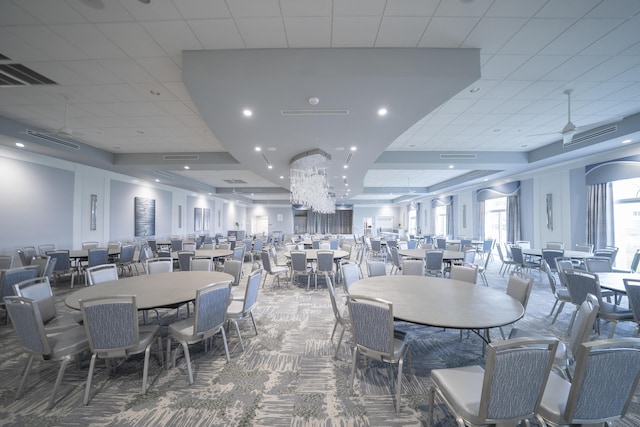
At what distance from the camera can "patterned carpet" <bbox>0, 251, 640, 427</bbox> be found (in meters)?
1.98

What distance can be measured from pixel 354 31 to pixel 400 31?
1.64 feet

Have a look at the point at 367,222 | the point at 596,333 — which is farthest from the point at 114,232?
the point at 367,222

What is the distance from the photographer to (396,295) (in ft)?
8.69

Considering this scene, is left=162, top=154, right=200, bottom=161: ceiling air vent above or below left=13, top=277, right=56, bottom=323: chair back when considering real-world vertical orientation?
above

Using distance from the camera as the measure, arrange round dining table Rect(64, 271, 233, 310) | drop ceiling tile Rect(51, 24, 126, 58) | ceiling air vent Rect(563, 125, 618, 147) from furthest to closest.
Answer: ceiling air vent Rect(563, 125, 618, 147), drop ceiling tile Rect(51, 24, 126, 58), round dining table Rect(64, 271, 233, 310)

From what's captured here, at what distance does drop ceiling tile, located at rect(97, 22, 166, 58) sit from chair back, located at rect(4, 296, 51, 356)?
109 inches

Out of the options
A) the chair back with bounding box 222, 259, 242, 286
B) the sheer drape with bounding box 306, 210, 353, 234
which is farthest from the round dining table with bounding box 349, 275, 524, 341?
the sheer drape with bounding box 306, 210, 353, 234

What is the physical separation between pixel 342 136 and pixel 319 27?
239cm

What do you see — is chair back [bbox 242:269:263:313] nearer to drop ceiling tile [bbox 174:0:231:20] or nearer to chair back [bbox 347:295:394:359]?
chair back [bbox 347:295:394:359]

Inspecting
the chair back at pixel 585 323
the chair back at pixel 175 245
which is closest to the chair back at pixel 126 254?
the chair back at pixel 175 245

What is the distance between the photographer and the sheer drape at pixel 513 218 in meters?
9.82

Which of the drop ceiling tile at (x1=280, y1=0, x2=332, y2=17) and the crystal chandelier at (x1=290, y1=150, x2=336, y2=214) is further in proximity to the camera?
the crystal chandelier at (x1=290, y1=150, x2=336, y2=214)

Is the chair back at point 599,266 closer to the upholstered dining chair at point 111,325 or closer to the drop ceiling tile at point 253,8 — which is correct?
the drop ceiling tile at point 253,8

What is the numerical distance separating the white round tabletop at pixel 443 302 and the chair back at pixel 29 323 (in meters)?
2.82
